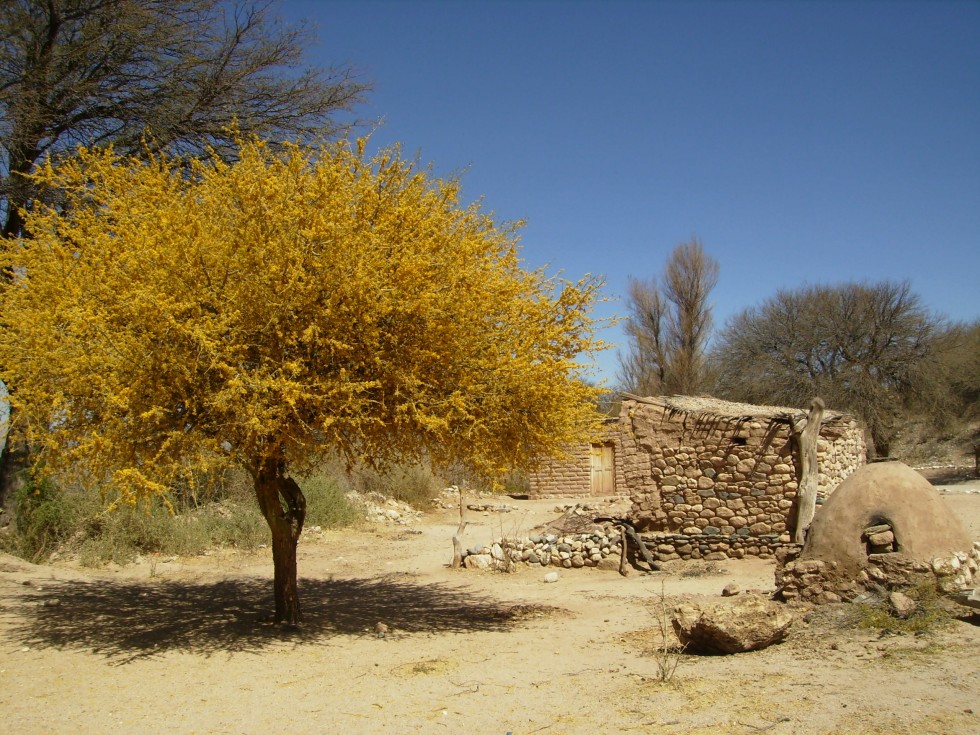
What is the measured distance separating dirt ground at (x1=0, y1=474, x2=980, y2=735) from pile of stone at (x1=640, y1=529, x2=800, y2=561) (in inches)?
26.5

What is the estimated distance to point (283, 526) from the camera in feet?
33.1

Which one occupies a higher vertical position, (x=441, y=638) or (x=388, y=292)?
(x=388, y=292)

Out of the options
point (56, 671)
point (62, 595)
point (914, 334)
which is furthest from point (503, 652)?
point (914, 334)

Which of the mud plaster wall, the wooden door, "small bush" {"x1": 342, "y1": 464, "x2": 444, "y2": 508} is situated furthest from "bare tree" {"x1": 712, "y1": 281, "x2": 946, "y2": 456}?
the mud plaster wall

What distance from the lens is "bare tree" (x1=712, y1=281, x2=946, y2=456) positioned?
3506 centimetres

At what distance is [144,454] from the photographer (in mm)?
8352

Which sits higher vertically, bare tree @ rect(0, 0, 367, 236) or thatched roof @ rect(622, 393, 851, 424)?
bare tree @ rect(0, 0, 367, 236)

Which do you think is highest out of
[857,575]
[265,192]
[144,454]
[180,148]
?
[180,148]

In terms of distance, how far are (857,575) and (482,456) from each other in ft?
13.9

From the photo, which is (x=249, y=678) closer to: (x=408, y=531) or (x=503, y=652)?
(x=503, y=652)

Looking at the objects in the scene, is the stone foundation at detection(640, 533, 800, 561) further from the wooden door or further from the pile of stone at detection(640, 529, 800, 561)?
the wooden door

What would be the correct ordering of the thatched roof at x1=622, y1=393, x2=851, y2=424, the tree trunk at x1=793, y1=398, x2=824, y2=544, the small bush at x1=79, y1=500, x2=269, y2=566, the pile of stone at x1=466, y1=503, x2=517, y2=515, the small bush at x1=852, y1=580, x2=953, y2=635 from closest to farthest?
the small bush at x1=852, y1=580, x2=953, y2=635 < the tree trunk at x1=793, y1=398, x2=824, y2=544 < the thatched roof at x1=622, y1=393, x2=851, y2=424 < the small bush at x1=79, y1=500, x2=269, y2=566 < the pile of stone at x1=466, y1=503, x2=517, y2=515

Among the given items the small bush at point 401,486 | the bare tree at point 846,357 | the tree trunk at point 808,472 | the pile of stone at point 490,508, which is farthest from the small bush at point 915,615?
the bare tree at point 846,357

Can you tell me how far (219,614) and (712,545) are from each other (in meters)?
8.41
